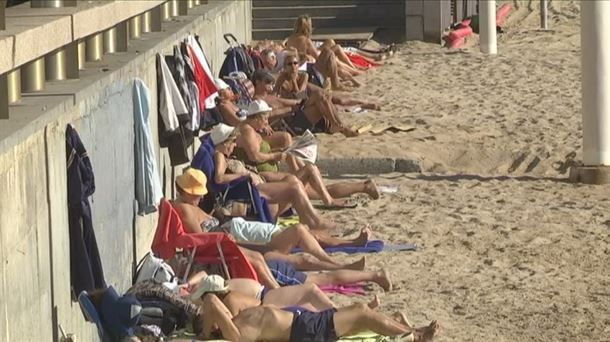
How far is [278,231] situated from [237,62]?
17.9 feet

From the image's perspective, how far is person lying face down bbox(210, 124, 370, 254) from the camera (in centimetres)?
1230

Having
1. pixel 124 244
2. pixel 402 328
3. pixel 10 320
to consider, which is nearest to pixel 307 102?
pixel 124 244

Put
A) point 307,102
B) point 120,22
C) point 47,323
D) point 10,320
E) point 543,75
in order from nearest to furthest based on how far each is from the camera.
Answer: point 10,320, point 47,323, point 120,22, point 307,102, point 543,75

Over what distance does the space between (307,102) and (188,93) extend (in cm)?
396

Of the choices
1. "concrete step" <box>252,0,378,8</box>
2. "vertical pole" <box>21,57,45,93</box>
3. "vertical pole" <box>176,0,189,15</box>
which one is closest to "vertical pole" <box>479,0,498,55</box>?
"concrete step" <box>252,0,378,8</box>

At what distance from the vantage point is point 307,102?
17.7 meters

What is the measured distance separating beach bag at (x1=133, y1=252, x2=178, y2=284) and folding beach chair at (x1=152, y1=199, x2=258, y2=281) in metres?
0.29

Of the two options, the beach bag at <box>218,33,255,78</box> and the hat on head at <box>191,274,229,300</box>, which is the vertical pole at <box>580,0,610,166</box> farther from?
the hat on head at <box>191,274,229,300</box>

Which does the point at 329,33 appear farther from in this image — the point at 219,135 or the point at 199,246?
the point at 199,246

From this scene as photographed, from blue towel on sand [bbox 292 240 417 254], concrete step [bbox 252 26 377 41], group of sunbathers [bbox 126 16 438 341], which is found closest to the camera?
group of sunbathers [bbox 126 16 438 341]

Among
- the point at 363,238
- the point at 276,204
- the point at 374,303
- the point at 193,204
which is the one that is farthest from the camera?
the point at 276,204

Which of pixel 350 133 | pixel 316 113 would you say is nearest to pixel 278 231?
pixel 350 133

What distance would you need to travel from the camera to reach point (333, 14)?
26.0m

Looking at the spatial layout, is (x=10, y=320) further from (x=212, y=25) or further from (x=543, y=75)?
(x=543, y=75)
